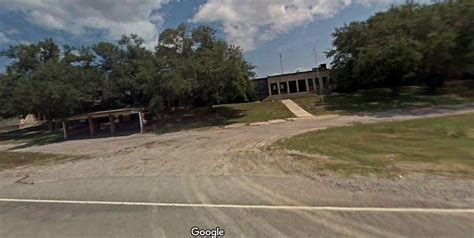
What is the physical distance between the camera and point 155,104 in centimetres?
2711

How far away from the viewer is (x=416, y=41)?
2517 cm

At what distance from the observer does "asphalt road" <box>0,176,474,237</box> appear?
13.8ft

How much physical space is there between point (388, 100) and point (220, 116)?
16.8m

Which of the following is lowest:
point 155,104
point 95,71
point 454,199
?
point 454,199

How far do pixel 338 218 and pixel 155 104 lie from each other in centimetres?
2429

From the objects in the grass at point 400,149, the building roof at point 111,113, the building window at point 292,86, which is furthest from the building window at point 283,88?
the grass at point 400,149

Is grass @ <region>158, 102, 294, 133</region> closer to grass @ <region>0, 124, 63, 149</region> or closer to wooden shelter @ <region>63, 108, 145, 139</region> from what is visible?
wooden shelter @ <region>63, 108, 145, 139</region>

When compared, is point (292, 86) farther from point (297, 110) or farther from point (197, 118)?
point (197, 118)

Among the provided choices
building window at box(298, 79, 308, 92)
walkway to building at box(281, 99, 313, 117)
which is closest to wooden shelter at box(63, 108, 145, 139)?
walkway to building at box(281, 99, 313, 117)

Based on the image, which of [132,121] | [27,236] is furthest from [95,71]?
[27,236]

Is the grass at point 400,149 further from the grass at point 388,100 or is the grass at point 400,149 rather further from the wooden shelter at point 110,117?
the wooden shelter at point 110,117

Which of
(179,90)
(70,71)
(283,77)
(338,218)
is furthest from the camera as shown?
(283,77)

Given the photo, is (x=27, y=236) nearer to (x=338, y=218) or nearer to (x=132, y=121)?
(x=338, y=218)
